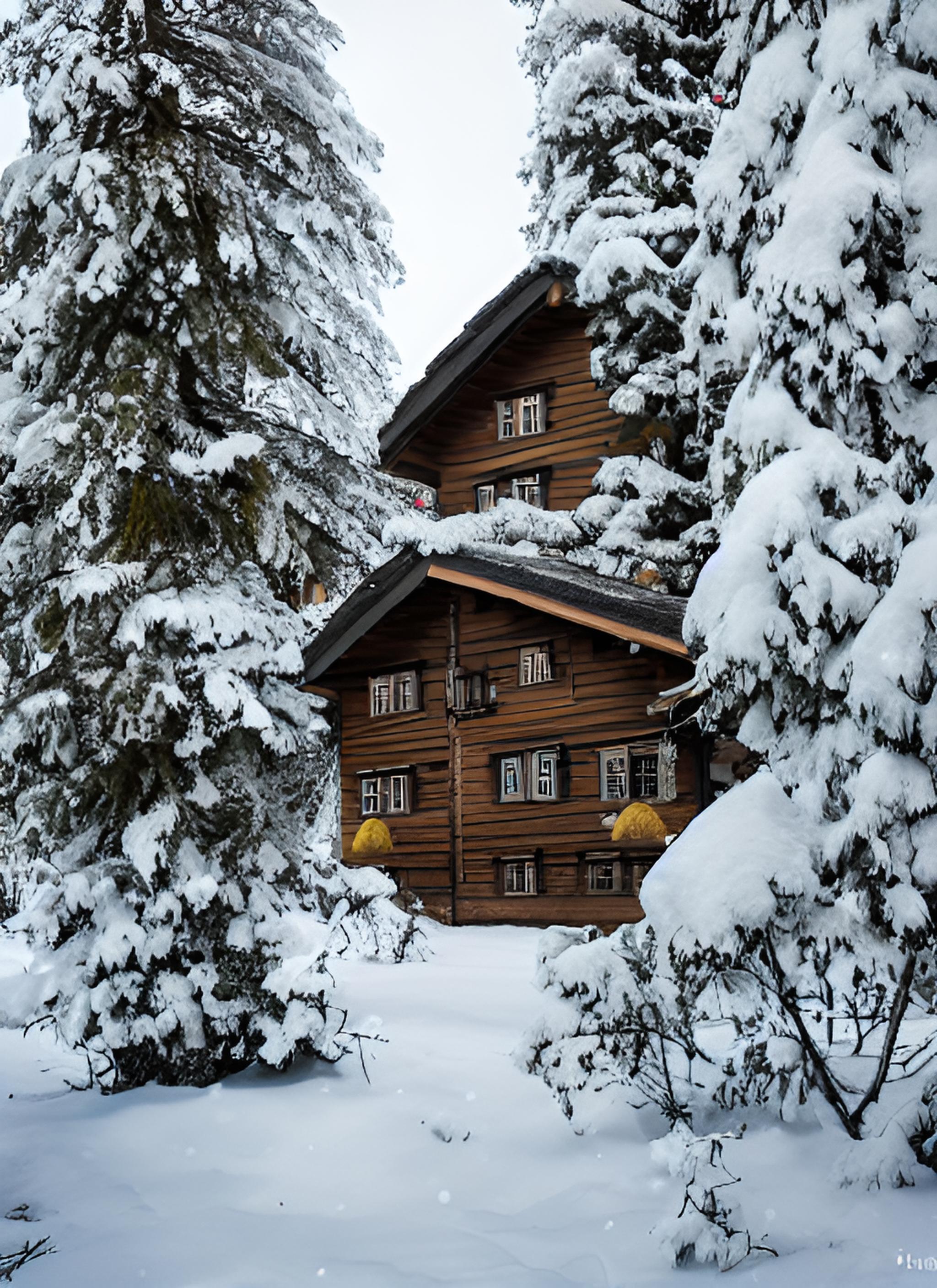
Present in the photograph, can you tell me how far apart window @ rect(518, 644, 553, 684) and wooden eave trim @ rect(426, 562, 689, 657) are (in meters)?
0.68

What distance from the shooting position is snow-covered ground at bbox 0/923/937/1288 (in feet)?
18.0

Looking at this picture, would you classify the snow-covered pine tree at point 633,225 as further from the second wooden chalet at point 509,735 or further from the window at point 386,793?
the window at point 386,793

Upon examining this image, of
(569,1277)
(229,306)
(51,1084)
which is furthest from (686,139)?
(569,1277)

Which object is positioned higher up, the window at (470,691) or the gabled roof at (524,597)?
the gabled roof at (524,597)

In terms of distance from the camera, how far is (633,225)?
20812 mm

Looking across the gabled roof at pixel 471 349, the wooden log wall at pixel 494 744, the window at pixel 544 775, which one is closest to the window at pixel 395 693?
the wooden log wall at pixel 494 744

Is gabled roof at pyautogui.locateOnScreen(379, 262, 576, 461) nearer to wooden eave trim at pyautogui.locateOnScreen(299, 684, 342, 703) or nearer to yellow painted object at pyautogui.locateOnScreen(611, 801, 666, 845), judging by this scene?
wooden eave trim at pyautogui.locateOnScreen(299, 684, 342, 703)

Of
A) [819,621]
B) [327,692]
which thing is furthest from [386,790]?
[819,621]

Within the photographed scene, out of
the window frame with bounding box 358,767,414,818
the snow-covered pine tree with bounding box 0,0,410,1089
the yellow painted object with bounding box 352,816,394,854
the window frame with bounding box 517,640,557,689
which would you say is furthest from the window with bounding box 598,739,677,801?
the snow-covered pine tree with bounding box 0,0,410,1089

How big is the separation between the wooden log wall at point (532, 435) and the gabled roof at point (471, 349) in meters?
0.36

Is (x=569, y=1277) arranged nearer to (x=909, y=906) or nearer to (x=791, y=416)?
(x=909, y=906)

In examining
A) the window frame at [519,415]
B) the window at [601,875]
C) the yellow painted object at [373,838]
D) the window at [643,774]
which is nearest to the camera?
the window at [643,774]

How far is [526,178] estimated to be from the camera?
25422mm

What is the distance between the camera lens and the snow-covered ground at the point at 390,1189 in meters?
5.50
